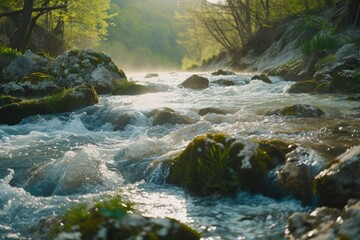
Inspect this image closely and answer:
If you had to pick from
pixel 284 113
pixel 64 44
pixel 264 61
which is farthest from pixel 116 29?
pixel 284 113

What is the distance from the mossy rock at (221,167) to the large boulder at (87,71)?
40.4 ft

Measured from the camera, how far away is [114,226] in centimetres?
304

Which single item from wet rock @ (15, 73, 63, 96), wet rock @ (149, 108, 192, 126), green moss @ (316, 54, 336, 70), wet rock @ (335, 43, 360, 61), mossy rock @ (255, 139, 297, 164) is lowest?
mossy rock @ (255, 139, 297, 164)

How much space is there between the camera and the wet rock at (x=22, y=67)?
1919cm

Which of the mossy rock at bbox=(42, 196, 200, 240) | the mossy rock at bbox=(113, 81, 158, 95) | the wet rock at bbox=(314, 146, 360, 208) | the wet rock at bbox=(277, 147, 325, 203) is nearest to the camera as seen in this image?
the mossy rock at bbox=(42, 196, 200, 240)

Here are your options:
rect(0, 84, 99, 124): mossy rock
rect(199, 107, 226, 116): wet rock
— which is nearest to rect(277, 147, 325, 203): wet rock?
rect(199, 107, 226, 116): wet rock

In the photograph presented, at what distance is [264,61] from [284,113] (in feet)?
68.5

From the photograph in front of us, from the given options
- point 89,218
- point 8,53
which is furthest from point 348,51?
point 8,53

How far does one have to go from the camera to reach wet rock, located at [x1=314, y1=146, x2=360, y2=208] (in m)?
3.89

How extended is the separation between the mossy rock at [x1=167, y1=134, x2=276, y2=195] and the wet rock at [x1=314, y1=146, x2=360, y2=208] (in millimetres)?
896

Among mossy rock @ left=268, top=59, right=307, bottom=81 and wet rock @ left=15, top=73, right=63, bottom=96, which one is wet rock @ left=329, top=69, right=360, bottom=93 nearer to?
mossy rock @ left=268, top=59, right=307, bottom=81

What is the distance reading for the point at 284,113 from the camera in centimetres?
931

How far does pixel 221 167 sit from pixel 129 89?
11.9m

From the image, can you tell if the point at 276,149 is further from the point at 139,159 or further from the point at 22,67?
the point at 22,67
